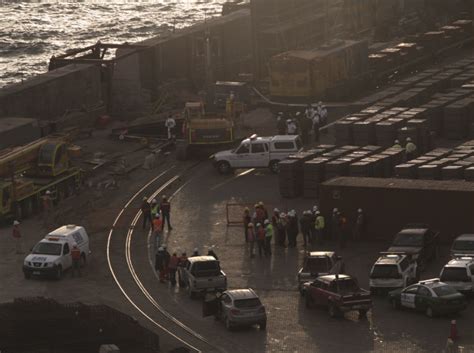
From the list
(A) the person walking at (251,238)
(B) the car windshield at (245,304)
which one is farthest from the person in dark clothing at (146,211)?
(B) the car windshield at (245,304)

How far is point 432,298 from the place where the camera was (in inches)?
1785

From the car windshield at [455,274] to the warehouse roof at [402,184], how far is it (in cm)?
712

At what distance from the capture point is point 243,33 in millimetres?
104625

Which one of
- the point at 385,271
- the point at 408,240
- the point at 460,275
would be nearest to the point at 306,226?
the point at 408,240

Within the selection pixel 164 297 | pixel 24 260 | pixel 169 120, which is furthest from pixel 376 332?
pixel 169 120

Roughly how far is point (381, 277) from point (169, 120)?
28.9 metres

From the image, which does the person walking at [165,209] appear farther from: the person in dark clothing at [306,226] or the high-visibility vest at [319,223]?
the high-visibility vest at [319,223]

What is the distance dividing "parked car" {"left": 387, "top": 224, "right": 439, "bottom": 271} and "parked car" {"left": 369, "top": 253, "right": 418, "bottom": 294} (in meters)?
1.53

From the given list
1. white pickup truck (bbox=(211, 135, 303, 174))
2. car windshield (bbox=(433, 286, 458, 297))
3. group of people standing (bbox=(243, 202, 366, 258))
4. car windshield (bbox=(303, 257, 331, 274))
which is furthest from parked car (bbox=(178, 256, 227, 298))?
white pickup truck (bbox=(211, 135, 303, 174))

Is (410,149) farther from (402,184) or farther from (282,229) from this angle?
(282,229)

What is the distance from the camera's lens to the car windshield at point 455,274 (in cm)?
4716

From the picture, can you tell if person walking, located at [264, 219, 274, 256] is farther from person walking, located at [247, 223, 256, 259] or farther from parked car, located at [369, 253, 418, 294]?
parked car, located at [369, 253, 418, 294]

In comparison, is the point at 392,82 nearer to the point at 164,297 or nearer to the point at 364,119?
the point at 364,119

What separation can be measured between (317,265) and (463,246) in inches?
203
